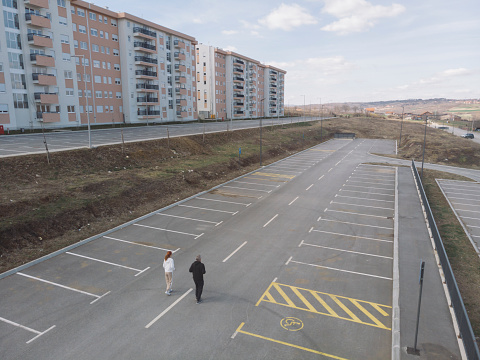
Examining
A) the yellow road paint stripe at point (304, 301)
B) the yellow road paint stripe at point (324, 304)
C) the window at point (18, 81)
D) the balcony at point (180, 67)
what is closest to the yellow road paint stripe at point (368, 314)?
the yellow road paint stripe at point (324, 304)

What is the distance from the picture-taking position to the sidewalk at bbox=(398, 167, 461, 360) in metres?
9.53

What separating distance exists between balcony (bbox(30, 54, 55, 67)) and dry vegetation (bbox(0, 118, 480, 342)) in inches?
1020

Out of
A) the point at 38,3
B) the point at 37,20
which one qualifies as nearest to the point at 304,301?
the point at 37,20

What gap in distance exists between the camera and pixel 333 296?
1248cm

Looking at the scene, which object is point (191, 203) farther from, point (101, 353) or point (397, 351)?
point (397, 351)

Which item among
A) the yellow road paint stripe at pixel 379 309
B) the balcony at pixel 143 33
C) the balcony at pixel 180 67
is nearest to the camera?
the yellow road paint stripe at pixel 379 309

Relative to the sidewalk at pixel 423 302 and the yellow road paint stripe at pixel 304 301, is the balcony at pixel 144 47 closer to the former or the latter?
the sidewalk at pixel 423 302

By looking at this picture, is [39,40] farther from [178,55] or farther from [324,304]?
[324,304]

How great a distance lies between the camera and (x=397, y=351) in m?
9.34

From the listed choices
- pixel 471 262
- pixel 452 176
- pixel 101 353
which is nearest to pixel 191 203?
pixel 101 353

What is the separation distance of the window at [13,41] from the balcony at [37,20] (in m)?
2.76

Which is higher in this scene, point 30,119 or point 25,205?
point 30,119

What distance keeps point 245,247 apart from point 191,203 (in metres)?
8.85

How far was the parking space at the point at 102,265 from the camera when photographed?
36.9 feet
